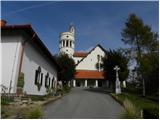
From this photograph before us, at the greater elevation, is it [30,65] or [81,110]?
[30,65]

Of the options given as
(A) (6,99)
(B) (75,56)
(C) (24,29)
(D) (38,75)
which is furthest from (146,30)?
(B) (75,56)

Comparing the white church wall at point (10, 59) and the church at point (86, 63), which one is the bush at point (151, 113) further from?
the church at point (86, 63)

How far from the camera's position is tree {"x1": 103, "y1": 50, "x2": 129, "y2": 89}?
3719cm

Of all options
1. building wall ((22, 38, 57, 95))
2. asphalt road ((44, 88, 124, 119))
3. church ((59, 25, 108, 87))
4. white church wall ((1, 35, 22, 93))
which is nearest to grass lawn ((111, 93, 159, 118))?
asphalt road ((44, 88, 124, 119))

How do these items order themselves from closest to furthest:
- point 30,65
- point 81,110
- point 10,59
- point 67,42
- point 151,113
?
point 151,113 → point 81,110 → point 10,59 → point 30,65 → point 67,42

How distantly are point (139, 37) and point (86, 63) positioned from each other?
3809cm

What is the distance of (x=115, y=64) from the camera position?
37438 millimetres

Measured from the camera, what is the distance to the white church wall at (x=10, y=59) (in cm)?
1348

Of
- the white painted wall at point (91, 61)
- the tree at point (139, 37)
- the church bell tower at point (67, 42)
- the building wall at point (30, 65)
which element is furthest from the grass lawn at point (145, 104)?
the church bell tower at point (67, 42)

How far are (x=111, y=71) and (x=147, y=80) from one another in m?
5.44

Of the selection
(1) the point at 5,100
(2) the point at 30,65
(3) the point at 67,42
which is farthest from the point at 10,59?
(3) the point at 67,42

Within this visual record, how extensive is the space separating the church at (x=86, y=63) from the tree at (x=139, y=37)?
23.4 m

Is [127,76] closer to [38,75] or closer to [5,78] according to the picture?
[38,75]

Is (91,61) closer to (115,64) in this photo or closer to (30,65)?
(115,64)
